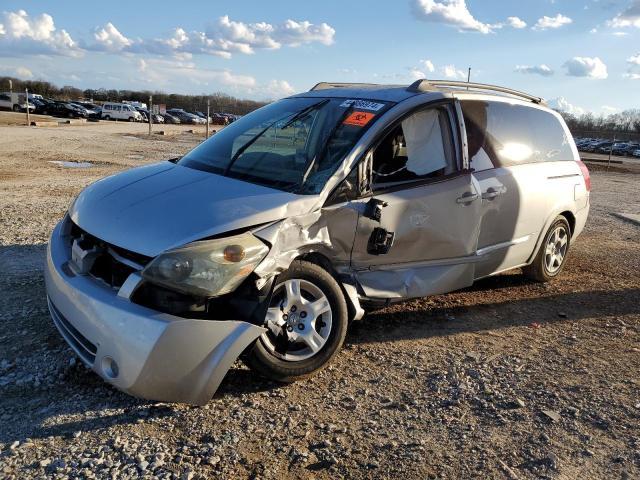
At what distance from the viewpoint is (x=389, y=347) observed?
4316mm

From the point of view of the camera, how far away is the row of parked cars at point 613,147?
2286 inches

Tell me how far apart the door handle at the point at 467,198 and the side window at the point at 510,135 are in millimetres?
273

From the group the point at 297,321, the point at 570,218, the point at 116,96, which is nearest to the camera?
the point at 297,321

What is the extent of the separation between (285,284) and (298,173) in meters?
0.84

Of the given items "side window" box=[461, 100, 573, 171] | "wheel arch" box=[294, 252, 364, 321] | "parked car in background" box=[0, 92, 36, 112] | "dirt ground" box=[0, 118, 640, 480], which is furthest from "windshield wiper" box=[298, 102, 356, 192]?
"parked car in background" box=[0, 92, 36, 112]

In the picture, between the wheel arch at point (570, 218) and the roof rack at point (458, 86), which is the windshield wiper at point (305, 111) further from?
the wheel arch at point (570, 218)

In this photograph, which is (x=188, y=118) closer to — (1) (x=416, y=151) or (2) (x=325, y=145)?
(1) (x=416, y=151)

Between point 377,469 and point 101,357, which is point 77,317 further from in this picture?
point 377,469

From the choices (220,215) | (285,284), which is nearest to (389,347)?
(285,284)

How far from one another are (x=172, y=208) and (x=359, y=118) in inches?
61.3

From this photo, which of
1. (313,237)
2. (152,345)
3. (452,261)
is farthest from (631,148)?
(152,345)

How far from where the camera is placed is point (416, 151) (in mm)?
4414

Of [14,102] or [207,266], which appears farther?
[14,102]

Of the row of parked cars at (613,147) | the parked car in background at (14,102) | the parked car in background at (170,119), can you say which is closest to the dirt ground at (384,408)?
the row of parked cars at (613,147)
